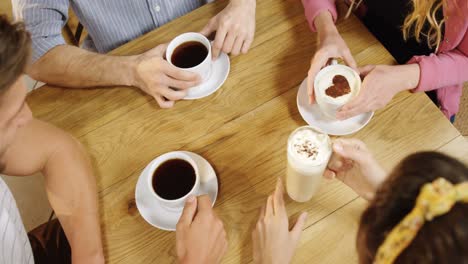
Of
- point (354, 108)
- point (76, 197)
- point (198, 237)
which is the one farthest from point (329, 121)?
point (76, 197)

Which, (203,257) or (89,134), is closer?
(203,257)

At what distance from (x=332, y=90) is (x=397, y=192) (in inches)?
17.6

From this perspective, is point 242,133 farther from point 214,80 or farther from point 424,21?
point 424,21

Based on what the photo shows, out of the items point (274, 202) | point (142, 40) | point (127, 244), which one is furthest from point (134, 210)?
point (142, 40)

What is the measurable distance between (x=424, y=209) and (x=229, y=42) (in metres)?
0.73

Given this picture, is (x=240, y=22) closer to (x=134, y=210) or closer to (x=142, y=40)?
(x=142, y=40)

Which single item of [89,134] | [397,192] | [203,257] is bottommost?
[203,257]

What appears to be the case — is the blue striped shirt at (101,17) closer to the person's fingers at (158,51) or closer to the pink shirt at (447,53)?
the person's fingers at (158,51)

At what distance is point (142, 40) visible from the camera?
3.96ft

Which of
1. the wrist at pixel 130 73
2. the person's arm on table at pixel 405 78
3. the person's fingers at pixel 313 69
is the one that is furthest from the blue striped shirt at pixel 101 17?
the person's arm on table at pixel 405 78

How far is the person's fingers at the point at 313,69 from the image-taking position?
39.8 inches

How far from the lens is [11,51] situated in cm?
75

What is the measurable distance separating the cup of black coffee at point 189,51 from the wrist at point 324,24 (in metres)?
0.30

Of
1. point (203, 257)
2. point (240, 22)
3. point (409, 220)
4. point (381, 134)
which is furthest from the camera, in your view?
point (240, 22)
